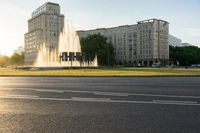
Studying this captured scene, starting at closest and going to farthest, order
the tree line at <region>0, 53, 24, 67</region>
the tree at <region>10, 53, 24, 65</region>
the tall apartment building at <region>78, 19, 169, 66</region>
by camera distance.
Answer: the tall apartment building at <region>78, 19, 169, 66</region> < the tree at <region>10, 53, 24, 65</region> < the tree line at <region>0, 53, 24, 67</region>

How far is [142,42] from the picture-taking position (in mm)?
155500

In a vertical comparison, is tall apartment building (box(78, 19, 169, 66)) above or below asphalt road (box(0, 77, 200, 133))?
above

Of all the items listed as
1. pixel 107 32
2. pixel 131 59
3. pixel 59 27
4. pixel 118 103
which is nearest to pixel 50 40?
pixel 59 27

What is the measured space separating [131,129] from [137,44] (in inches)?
6092

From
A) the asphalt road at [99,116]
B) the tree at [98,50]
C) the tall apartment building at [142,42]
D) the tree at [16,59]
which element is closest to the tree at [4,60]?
the tree at [16,59]

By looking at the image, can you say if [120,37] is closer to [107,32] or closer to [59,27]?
[107,32]

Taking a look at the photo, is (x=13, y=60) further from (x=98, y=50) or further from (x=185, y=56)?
(x=185, y=56)

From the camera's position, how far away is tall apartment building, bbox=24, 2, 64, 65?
159 metres

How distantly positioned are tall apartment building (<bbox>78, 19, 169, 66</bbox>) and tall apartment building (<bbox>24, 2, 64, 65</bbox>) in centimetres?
Result: 2781

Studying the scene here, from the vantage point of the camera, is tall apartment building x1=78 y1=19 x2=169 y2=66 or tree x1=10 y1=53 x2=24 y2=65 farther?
tree x1=10 y1=53 x2=24 y2=65

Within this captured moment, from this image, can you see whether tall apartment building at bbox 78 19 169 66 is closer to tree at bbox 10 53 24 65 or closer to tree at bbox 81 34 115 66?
tree at bbox 81 34 115 66

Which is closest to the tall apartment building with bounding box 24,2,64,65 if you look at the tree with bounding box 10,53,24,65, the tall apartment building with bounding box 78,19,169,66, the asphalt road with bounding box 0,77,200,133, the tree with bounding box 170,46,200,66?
the tree with bounding box 10,53,24,65

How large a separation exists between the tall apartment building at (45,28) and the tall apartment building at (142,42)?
2781 centimetres

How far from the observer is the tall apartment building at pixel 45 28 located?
159 m
